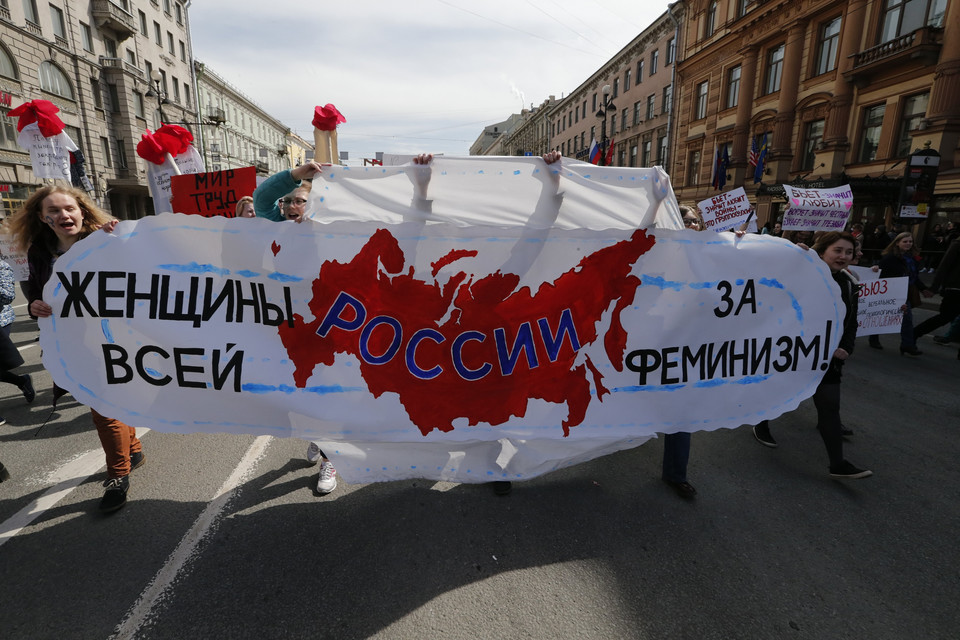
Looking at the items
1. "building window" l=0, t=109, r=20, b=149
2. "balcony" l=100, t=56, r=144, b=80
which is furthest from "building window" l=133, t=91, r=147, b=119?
"building window" l=0, t=109, r=20, b=149

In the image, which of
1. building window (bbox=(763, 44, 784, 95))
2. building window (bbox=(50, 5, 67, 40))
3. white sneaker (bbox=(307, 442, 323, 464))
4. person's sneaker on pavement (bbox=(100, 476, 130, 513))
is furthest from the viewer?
building window (bbox=(50, 5, 67, 40))

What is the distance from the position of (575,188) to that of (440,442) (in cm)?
159

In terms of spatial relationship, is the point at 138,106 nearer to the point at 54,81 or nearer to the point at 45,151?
the point at 54,81

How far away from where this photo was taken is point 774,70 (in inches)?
901

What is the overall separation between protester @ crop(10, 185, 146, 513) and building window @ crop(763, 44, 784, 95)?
91.5 ft

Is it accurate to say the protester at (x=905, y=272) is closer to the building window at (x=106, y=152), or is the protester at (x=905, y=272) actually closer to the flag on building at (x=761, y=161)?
the flag on building at (x=761, y=161)

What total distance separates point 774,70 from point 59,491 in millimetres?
29663

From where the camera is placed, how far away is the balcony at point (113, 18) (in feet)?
91.5

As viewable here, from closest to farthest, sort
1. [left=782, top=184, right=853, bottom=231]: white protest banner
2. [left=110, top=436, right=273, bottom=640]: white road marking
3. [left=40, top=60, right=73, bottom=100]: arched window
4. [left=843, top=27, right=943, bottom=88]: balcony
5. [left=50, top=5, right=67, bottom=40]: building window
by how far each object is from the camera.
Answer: [left=110, top=436, right=273, bottom=640]: white road marking → [left=782, top=184, right=853, bottom=231]: white protest banner → [left=843, top=27, right=943, bottom=88]: balcony → [left=40, top=60, right=73, bottom=100]: arched window → [left=50, top=5, right=67, bottom=40]: building window

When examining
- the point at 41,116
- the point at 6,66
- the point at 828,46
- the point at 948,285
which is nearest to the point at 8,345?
the point at 41,116

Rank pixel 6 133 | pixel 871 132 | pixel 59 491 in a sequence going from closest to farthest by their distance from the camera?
1. pixel 59 491
2. pixel 871 132
3. pixel 6 133

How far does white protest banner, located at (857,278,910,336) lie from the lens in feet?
17.5

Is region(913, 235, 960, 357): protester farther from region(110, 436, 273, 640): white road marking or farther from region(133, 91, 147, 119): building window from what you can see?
region(133, 91, 147, 119): building window

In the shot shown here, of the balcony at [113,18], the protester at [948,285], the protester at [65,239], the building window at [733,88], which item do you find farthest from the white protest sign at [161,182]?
the balcony at [113,18]
